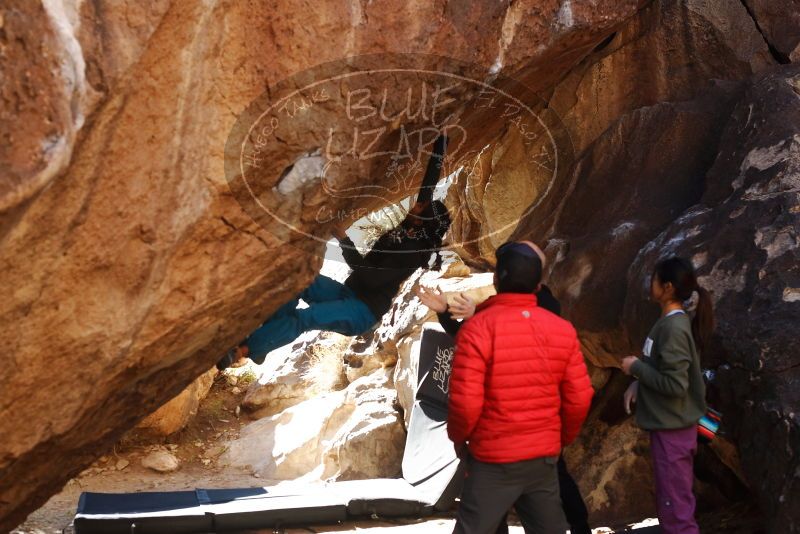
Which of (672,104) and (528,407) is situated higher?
(672,104)

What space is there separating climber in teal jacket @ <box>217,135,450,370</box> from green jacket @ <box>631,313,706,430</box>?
175 centimetres

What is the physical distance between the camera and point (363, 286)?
4887 millimetres

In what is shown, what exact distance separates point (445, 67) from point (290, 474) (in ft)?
19.1

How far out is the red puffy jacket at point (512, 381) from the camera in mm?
2863

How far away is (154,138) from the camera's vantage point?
3.29 m

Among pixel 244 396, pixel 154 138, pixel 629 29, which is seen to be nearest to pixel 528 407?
pixel 154 138

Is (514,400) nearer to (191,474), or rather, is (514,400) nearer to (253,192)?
(253,192)

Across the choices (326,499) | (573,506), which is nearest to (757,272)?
(573,506)

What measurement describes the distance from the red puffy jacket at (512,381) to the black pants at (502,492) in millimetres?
45

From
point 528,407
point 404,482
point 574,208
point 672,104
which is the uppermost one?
point 672,104

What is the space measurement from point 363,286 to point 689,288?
2.07 m

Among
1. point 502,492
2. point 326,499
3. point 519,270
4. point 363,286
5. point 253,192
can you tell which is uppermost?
point 253,192

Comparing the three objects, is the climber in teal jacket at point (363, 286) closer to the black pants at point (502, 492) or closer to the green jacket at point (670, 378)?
the green jacket at point (670, 378)

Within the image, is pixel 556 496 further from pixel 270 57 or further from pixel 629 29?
pixel 629 29
